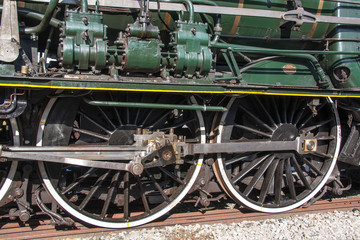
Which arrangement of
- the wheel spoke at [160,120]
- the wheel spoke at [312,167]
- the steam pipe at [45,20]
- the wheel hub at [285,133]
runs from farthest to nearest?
the wheel spoke at [312,167]
the wheel hub at [285,133]
the wheel spoke at [160,120]
the steam pipe at [45,20]

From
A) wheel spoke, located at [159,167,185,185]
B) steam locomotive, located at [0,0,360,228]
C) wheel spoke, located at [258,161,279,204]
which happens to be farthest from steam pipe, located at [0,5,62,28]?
wheel spoke, located at [258,161,279,204]

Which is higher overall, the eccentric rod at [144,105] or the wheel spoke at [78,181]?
the eccentric rod at [144,105]

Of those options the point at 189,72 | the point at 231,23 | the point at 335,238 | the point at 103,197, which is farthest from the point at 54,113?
the point at 335,238

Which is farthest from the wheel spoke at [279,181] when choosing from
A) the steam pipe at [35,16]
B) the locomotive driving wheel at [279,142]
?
the steam pipe at [35,16]

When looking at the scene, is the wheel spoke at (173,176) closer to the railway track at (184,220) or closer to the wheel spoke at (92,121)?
the railway track at (184,220)

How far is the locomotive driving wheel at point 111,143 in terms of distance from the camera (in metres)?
3.73

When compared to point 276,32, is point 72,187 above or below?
below

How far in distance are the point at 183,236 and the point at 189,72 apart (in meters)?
1.81

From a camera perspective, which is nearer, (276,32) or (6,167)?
(6,167)

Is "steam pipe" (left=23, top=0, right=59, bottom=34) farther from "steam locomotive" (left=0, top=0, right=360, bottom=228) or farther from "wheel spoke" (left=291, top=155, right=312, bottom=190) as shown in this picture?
"wheel spoke" (left=291, top=155, right=312, bottom=190)

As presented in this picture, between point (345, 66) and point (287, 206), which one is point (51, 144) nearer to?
point (287, 206)

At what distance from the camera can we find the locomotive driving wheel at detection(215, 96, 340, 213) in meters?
4.39

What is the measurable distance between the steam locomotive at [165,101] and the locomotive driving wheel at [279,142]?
0.02 meters

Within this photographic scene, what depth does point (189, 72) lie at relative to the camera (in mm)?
3750
